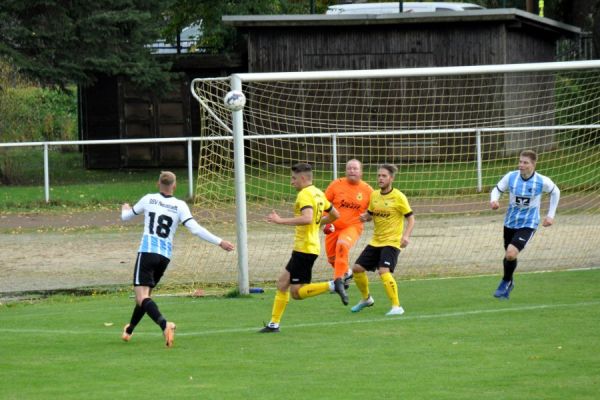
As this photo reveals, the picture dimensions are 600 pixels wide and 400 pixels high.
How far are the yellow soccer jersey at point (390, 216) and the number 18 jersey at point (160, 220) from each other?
253 centimetres

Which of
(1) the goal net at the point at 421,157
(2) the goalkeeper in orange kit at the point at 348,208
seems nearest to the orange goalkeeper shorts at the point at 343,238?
(2) the goalkeeper in orange kit at the point at 348,208

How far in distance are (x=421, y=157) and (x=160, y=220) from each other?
1341cm

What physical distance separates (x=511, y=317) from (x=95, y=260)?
846cm

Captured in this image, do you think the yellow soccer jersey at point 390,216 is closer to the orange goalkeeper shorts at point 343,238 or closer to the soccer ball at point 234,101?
the orange goalkeeper shorts at point 343,238

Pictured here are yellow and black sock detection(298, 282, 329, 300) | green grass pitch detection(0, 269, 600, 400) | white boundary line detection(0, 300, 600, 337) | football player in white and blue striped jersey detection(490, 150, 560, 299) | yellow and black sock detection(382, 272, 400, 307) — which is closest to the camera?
green grass pitch detection(0, 269, 600, 400)

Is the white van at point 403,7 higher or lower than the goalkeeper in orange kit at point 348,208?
higher

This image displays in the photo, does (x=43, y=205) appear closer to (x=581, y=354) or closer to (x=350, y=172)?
(x=350, y=172)

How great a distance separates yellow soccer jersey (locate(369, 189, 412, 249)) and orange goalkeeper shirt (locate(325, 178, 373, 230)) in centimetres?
140

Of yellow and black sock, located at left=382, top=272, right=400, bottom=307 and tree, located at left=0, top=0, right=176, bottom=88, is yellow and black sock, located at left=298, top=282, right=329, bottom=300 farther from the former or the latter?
tree, located at left=0, top=0, right=176, bottom=88

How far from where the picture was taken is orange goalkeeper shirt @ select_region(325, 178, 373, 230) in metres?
14.6

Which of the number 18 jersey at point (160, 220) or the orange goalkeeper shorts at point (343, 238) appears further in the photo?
the orange goalkeeper shorts at point (343, 238)

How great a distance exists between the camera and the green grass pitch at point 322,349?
8906 mm

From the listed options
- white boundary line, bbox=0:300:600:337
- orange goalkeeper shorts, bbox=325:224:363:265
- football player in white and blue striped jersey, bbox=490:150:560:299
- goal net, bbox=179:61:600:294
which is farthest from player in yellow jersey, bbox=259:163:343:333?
football player in white and blue striped jersey, bbox=490:150:560:299

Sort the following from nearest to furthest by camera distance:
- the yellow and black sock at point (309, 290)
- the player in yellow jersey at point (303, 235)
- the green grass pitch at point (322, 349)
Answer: the green grass pitch at point (322, 349)
the player in yellow jersey at point (303, 235)
the yellow and black sock at point (309, 290)
